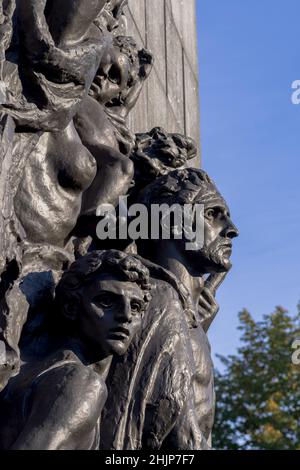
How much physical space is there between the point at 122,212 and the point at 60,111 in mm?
771

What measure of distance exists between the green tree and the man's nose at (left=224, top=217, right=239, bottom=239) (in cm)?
1825

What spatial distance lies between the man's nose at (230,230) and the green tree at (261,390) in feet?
59.9

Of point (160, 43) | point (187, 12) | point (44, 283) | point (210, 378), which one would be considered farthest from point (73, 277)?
point (187, 12)

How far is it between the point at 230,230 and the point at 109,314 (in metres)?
1.41

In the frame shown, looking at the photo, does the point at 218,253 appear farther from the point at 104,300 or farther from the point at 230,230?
the point at 104,300

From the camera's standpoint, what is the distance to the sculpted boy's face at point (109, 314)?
561cm

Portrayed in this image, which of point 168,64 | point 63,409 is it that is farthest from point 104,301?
point 168,64

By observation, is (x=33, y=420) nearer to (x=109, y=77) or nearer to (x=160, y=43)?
(x=109, y=77)

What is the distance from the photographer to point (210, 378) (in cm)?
669

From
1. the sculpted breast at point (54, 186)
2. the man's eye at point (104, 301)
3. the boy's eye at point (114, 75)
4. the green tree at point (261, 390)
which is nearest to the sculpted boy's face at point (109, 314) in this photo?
the man's eye at point (104, 301)

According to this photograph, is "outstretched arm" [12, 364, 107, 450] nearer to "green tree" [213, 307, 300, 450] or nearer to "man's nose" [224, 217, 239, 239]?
"man's nose" [224, 217, 239, 239]

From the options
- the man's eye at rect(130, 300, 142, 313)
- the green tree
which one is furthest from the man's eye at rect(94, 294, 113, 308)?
the green tree

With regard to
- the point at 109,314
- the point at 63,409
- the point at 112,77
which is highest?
the point at 112,77

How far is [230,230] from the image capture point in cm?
685
